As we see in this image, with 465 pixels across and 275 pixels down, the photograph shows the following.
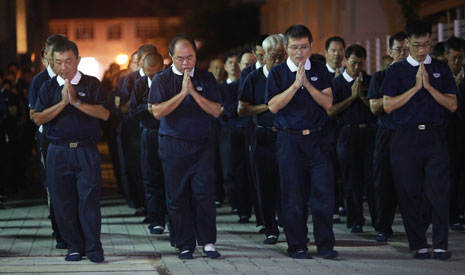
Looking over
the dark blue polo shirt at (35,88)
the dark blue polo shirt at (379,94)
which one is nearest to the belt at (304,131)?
the dark blue polo shirt at (379,94)

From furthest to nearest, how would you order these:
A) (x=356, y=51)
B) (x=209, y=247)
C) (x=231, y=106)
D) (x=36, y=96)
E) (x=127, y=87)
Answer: (x=127, y=87)
(x=231, y=106)
(x=356, y=51)
(x=36, y=96)
(x=209, y=247)

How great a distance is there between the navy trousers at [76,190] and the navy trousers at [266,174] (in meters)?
2.13

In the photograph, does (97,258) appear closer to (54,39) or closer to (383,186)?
(54,39)

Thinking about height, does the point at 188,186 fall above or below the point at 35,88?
below

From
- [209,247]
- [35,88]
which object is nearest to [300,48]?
[209,247]

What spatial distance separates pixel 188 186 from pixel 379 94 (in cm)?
226

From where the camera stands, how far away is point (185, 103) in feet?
33.9

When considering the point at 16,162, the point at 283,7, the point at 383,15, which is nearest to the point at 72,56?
the point at 16,162

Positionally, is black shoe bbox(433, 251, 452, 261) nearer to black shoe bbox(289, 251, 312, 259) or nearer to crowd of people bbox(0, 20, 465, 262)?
crowd of people bbox(0, 20, 465, 262)

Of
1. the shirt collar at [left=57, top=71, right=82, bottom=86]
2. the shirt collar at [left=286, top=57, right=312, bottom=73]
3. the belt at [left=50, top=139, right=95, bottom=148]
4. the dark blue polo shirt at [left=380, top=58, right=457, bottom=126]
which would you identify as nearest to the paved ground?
the belt at [left=50, top=139, right=95, bottom=148]

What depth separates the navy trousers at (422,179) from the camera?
33.3 feet

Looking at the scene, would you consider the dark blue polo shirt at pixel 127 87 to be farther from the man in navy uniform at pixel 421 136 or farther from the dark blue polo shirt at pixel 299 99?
the man in navy uniform at pixel 421 136

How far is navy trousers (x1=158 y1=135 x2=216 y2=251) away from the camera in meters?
10.4

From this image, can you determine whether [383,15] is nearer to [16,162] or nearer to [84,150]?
[16,162]
